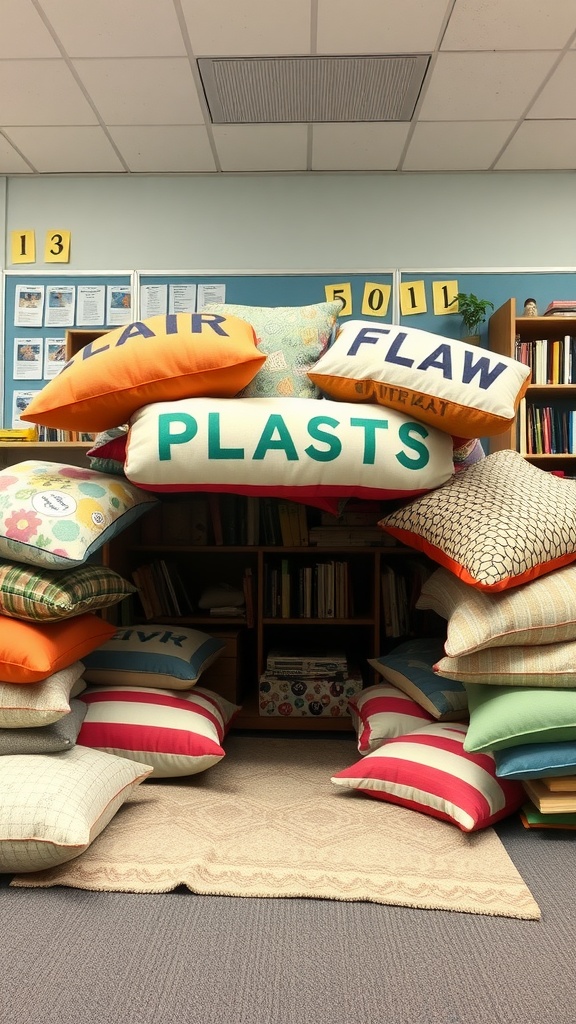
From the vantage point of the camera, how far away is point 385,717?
1.57 metres

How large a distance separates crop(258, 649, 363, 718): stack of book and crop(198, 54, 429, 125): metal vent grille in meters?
2.33

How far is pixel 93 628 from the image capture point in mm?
→ 1494

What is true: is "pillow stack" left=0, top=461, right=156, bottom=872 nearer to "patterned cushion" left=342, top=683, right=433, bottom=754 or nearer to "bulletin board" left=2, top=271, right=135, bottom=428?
"patterned cushion" left=342, top=683, right=433, bottom=754

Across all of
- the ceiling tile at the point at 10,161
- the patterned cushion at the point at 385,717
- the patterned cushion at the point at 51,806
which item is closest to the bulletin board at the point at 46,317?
the ceiling tile at the point at 10,161

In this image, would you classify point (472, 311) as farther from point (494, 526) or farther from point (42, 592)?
point (42, 592)

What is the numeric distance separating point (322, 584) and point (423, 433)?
0.97 metres

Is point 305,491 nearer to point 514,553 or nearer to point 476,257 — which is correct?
point 514,553

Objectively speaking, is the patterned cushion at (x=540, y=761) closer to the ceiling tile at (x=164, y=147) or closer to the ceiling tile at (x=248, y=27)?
the ceiling tile at (x=248, y=27)

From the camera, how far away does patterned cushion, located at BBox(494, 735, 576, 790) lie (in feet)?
3.87

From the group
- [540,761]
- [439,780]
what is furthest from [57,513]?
[540,761]

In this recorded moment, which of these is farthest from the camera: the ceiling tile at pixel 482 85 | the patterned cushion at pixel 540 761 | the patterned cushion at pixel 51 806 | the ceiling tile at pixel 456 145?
the ceiling tile at pixel 456 145

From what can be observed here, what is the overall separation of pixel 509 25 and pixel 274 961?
2971 mm

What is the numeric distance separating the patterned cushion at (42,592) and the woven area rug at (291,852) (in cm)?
42

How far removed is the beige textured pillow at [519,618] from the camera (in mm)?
1254
